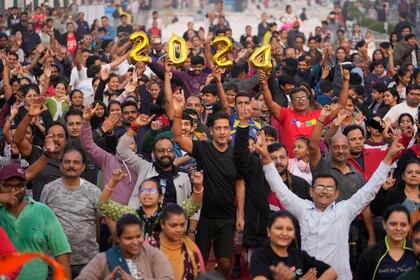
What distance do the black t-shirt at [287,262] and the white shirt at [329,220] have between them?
0.84 m

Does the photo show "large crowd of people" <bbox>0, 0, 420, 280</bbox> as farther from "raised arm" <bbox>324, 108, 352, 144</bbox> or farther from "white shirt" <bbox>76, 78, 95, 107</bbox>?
"white shirt" <bbox>76, 78, 95, 107</bbox>

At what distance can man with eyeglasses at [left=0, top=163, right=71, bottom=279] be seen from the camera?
977cm

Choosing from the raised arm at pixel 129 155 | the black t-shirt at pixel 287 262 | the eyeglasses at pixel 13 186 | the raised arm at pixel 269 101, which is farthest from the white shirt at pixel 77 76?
the black t-shirt at pixel 287 262

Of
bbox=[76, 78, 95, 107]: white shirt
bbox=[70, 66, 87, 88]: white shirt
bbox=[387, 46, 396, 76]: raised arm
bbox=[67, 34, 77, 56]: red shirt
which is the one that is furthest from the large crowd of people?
bbox=[67, 34, 77, 56]: red shirt

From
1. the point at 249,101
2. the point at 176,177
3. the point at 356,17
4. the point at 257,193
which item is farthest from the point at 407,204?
the point at 356,17

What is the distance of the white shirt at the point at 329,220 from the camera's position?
10297 millimetres

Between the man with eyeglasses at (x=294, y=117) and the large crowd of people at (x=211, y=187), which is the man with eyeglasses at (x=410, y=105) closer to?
the large crowd of people at (x=211, y=187)

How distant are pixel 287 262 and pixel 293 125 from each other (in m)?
4.55

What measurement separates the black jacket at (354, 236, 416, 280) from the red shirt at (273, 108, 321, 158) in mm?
3671

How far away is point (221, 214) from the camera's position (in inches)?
462

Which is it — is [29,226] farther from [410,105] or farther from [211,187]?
[410,105]

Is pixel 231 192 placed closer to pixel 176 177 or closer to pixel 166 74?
pixel 176 177

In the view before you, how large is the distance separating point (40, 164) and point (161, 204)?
1126mm

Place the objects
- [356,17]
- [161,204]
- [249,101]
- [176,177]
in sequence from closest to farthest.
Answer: [161,204], [176,177], [249,101], [356,17]
